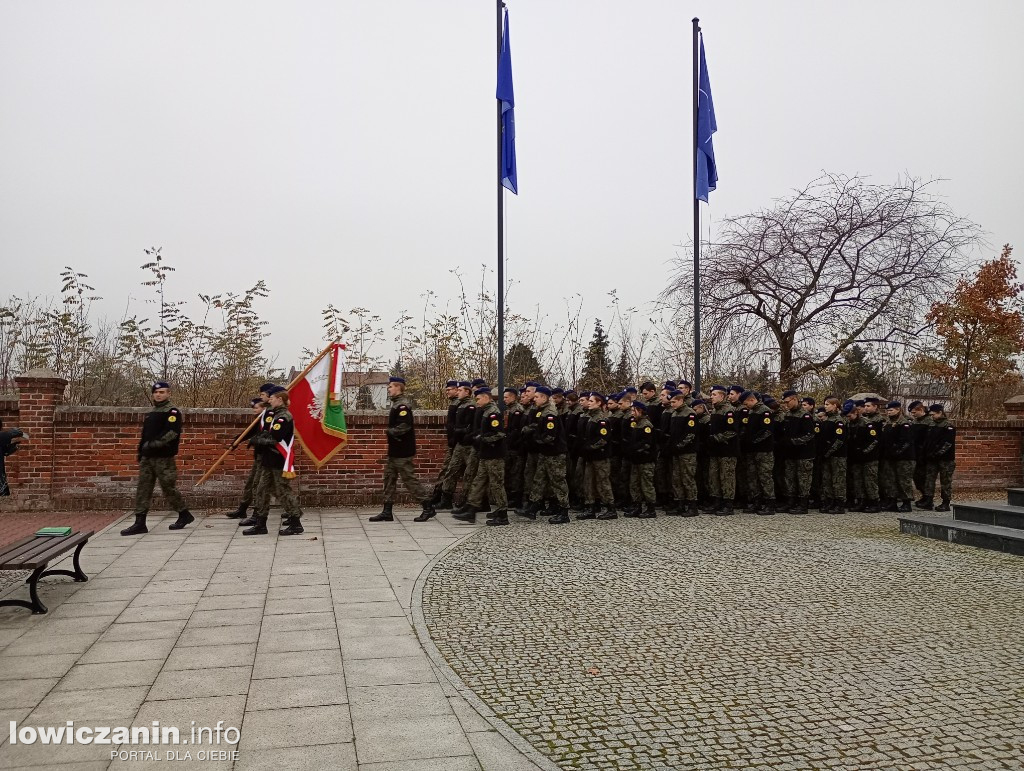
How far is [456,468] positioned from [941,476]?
8475 mm

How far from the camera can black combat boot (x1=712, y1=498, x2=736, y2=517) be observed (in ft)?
39.9

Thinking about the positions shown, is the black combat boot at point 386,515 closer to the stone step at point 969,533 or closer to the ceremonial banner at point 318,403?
the ceremonial banner at point 318,403

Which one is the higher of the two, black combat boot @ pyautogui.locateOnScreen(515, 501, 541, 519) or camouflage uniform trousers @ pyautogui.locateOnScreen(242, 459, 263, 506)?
camouflage uniform trousers @ pyautogui.locateOnScreen(242, 459, 263, 506)

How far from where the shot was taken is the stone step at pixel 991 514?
1013 centimetres

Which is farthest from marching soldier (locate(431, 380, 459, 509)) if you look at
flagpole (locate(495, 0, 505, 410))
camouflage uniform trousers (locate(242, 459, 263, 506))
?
camouflage uniform trousers (locate(242, 459, 263, 506))

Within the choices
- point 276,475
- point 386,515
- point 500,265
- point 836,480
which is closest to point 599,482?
point 386,515

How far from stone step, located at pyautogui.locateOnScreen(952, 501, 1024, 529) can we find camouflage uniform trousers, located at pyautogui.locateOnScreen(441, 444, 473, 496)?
7113mm

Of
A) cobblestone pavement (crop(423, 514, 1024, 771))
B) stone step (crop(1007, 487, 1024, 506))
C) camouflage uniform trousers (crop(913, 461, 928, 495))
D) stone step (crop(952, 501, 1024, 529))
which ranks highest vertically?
camouflage uniform trousers (crop(913, 461, 928, 495))

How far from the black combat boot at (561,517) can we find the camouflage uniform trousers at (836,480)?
15.6 ft

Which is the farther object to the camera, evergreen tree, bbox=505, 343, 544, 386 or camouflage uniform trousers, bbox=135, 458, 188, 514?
evergreen tree, bbox=505, 343, 544, 386

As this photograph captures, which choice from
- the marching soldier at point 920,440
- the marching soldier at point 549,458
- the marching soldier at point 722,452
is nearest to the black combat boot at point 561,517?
the marching soldier at point 549,458

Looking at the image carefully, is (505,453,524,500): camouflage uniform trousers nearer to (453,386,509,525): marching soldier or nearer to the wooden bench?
(453,386,509,525): marching soldier

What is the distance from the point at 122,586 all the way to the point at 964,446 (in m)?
15.8

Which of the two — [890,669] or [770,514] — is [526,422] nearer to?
[770,514]
